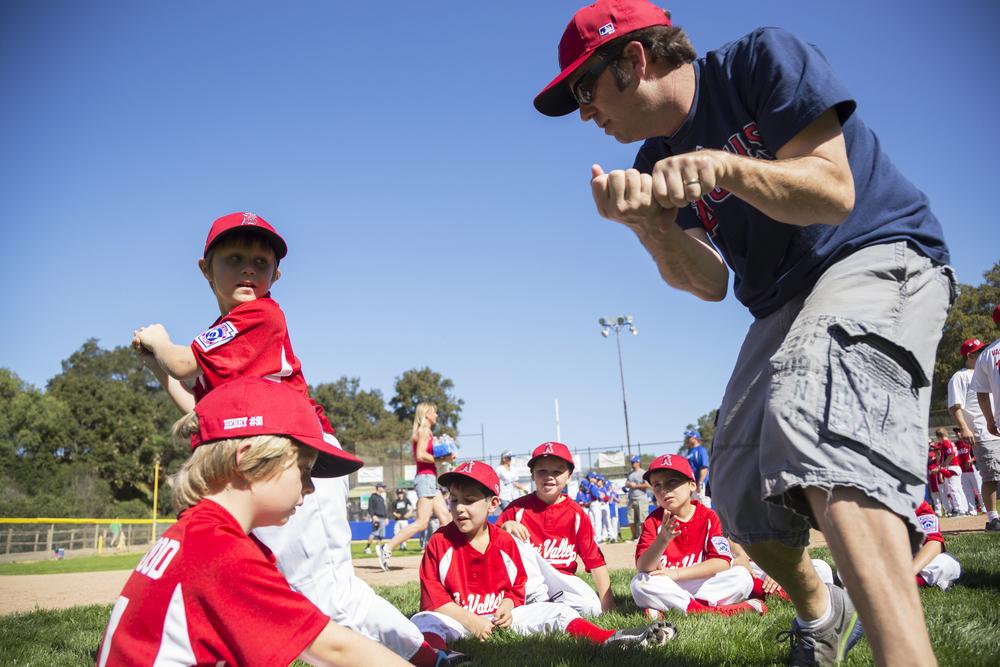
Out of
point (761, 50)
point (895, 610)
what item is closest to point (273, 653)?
point (895, 610)

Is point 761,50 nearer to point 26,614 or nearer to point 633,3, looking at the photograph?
point 633,3

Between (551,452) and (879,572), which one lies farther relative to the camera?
(551,452)

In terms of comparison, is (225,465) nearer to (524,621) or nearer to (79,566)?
(524,621)

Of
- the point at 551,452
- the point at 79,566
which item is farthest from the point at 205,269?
the point at 79,566

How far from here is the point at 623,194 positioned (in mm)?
1930

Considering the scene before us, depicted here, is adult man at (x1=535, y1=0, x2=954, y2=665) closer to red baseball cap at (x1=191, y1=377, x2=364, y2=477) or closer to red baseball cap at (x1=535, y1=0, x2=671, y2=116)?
red baseball cap at (x1=535, y1=0, x2=671, y2=116)

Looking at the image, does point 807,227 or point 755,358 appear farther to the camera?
point 755,358

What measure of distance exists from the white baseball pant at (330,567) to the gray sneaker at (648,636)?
1.10m

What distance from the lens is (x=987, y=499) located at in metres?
9.88

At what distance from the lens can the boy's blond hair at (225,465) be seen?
7.59ft

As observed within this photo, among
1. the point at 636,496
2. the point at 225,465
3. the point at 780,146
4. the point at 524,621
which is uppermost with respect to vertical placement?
the point at 780,146

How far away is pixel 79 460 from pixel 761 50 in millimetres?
59439

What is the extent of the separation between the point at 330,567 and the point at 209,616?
4.18 feet

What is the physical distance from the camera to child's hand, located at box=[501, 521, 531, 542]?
632 centimetres
